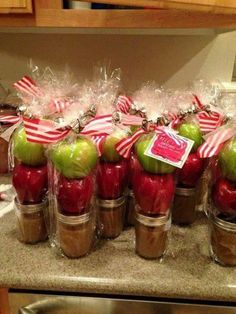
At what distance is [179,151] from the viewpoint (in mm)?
625

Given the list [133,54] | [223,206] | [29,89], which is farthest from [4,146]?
[223,206]

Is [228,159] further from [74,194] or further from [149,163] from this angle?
[74,194]

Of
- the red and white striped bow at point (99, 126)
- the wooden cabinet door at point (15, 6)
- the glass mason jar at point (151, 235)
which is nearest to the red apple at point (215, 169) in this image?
the glass mason jar at point (151, 235)

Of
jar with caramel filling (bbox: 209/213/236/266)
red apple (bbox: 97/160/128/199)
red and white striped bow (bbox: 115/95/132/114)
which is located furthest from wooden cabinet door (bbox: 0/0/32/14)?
jar with caramel filling (bbox: 209/213/236/266)

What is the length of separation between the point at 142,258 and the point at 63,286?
0.58 ft

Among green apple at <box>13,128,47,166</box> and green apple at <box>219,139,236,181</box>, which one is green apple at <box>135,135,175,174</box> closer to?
green apple at <box>219,139,236,181</box>

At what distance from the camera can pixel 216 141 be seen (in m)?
0.65

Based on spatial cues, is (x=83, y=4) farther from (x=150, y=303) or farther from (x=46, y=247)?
(x=150, y=303)

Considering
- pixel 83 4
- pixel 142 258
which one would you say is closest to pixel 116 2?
pixel 83 4

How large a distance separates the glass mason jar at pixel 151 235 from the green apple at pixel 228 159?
151 mm

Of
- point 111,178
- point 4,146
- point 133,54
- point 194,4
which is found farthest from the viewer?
point 133,54

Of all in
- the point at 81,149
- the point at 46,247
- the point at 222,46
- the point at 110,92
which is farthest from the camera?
the point at 222,46

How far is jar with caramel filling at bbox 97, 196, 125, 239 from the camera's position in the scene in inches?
28.8

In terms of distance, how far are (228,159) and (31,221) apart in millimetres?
433
